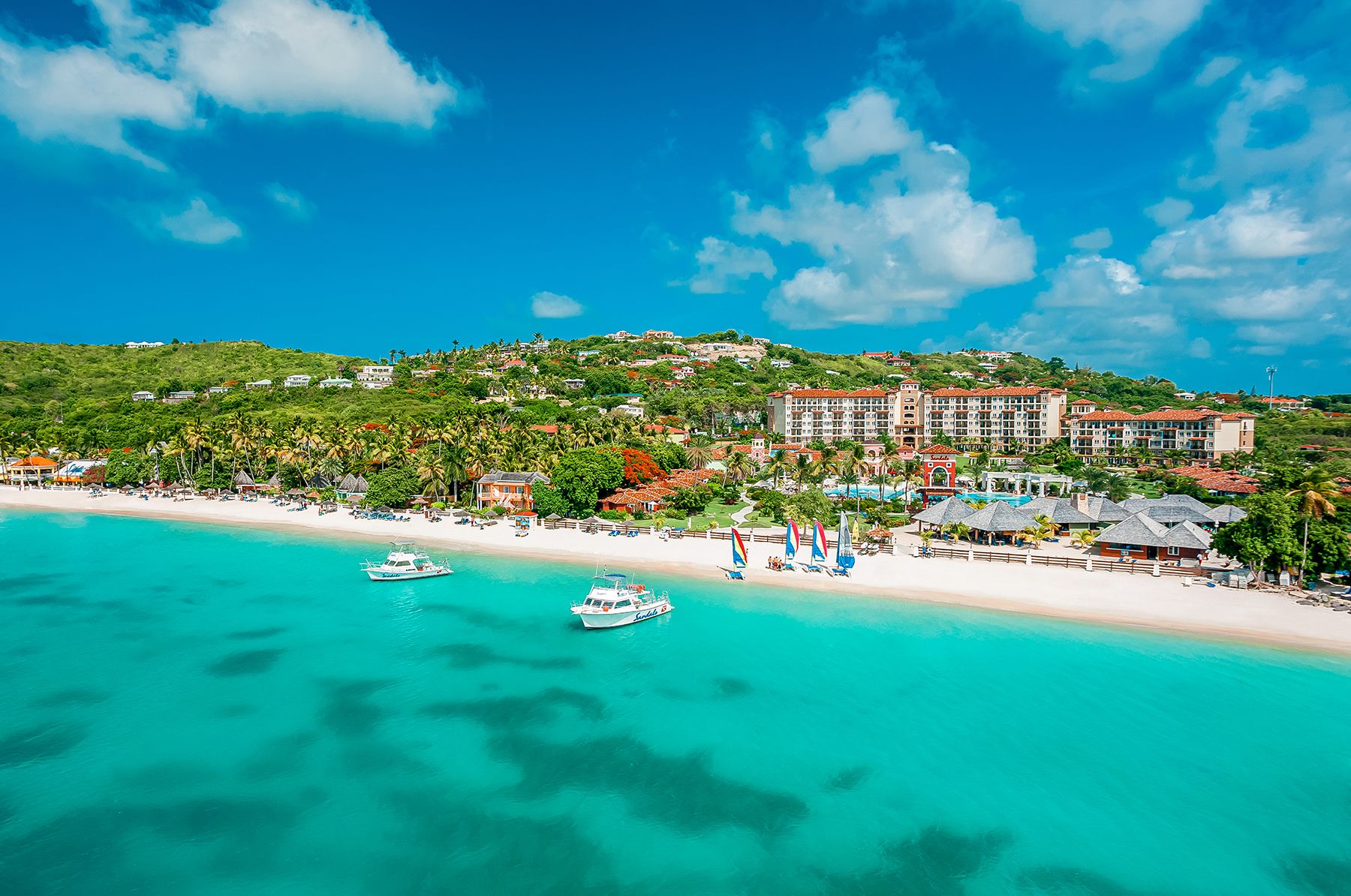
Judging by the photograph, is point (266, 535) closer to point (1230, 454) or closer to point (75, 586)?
point (75, 586)

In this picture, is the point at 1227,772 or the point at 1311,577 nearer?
the point at 1227,772

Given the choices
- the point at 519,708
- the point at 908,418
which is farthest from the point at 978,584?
the point at 908,418

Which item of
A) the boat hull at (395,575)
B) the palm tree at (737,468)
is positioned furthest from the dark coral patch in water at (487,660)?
the palm tree at (737,468)

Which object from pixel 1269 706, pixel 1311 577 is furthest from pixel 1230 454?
pixel 1269 706

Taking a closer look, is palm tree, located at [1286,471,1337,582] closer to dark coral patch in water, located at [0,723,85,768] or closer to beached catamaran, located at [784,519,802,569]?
beached catamaran, located at [784,519,802,569]

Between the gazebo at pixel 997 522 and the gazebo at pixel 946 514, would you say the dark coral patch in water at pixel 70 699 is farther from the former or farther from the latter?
the gazebo at pixel 997 522

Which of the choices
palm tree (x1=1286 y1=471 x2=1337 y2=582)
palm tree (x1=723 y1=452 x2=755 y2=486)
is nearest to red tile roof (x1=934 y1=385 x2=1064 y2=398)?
palm tree (x1=723 y1=452 x2=755 y2=486)
